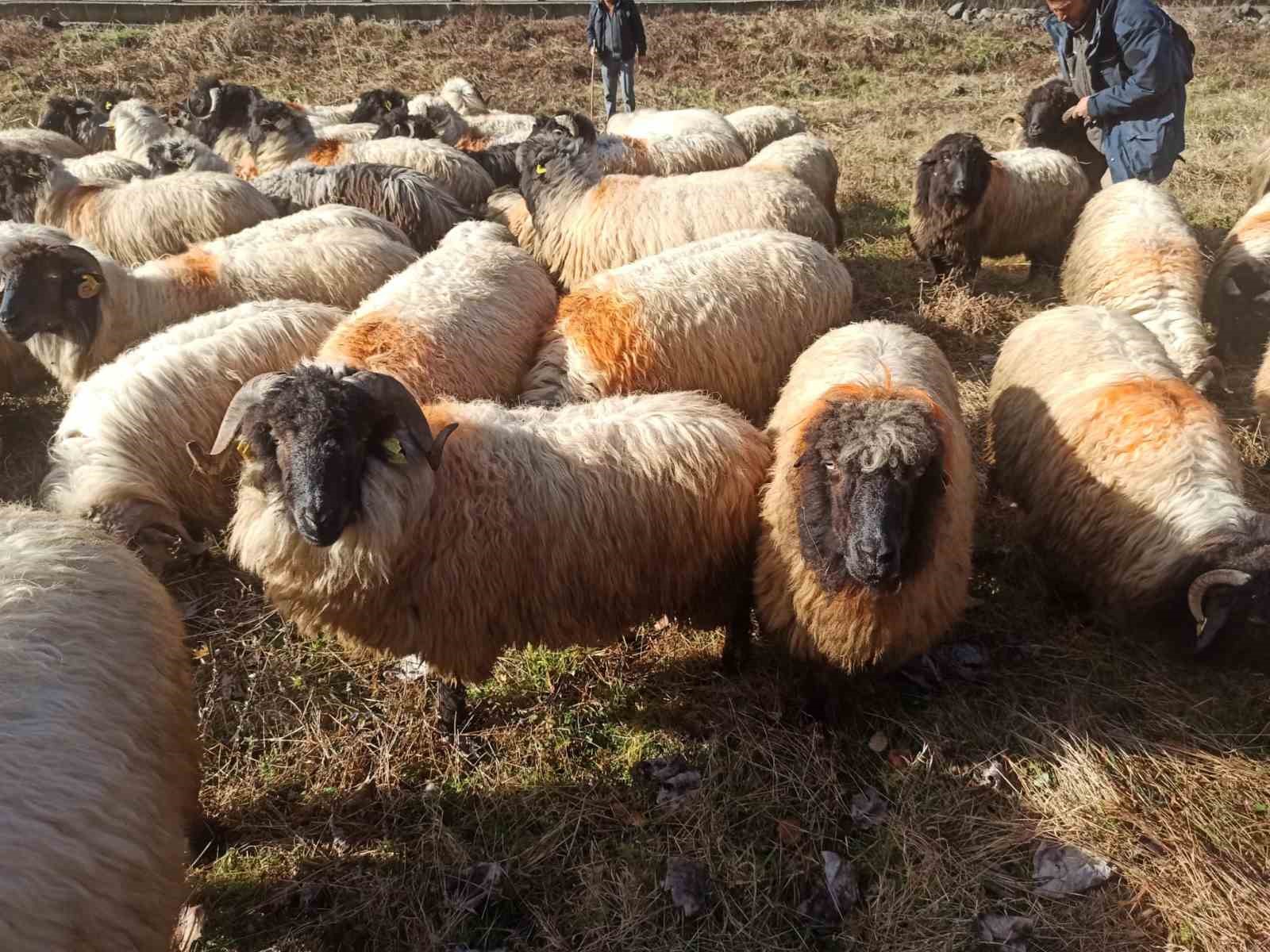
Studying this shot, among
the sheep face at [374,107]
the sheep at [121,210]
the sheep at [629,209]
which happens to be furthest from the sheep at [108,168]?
the sheep at [629,209]

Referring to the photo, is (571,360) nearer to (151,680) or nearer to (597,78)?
(151,680)

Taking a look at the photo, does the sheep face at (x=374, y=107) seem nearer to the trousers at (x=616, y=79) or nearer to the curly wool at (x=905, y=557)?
the trousers at (x=616, y=79)

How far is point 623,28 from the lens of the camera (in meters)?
11.4

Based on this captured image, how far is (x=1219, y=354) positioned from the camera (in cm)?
642

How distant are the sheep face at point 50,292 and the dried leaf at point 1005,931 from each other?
20.7 ft

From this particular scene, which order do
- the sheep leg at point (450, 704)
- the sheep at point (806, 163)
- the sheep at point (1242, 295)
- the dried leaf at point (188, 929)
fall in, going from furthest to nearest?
1. the sheep at point (806, 163)
2. the sheep at point (1242, 295)
3. the sheep leg at point (450, 704)
4. the dried leaf at point (188, 929)

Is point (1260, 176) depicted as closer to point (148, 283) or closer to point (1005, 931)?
point (1005, 931)

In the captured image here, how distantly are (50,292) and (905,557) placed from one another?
5603 mm

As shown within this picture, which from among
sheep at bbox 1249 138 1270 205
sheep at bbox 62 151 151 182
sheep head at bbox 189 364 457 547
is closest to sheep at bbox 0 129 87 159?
sheep at bbox 62 151 151 182

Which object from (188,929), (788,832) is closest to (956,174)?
(788,832)

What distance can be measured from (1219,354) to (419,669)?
696cm

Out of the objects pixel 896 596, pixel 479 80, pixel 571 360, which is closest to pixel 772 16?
pixel 479 80

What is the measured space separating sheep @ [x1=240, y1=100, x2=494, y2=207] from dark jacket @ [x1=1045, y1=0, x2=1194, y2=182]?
19.7 feet

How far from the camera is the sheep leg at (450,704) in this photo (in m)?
3.84
